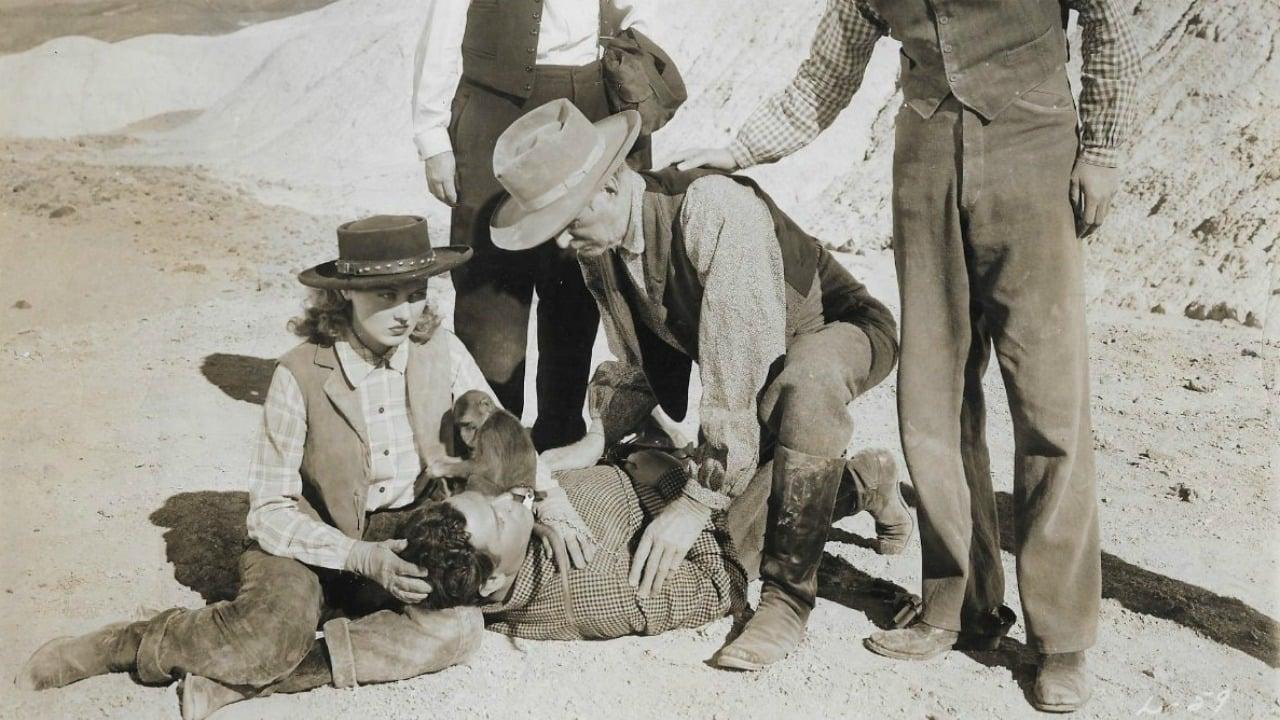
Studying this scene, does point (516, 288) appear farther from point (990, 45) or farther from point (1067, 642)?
point (1067, 642)

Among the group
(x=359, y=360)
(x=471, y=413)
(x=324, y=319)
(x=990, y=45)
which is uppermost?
(x=990, y=45)

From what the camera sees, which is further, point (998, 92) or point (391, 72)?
point (391, 72)

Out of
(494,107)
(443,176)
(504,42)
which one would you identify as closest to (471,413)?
(443,176)

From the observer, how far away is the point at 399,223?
2.82 meters

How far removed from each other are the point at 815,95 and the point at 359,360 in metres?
1.46

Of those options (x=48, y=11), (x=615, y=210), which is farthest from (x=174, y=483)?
(x=48, y=11)

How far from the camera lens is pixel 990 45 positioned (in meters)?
2.53

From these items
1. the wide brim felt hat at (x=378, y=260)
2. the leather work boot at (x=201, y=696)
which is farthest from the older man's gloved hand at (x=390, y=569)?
the wide brim felt hat at (x=378, y=260)

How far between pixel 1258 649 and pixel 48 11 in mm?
10604

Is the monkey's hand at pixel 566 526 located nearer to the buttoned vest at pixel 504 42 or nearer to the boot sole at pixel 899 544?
the boot sole at pixel 899 544

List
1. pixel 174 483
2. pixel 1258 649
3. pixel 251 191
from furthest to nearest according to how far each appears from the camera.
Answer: pixel 251 191 → pixel 174 483 → pixel 1258 649

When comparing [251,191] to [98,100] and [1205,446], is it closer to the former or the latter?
[98,100]

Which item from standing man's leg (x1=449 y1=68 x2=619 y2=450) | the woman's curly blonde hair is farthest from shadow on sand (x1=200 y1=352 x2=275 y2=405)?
the woman's curly blonde hair

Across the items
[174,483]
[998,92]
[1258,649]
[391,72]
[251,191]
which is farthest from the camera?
[391,72]
